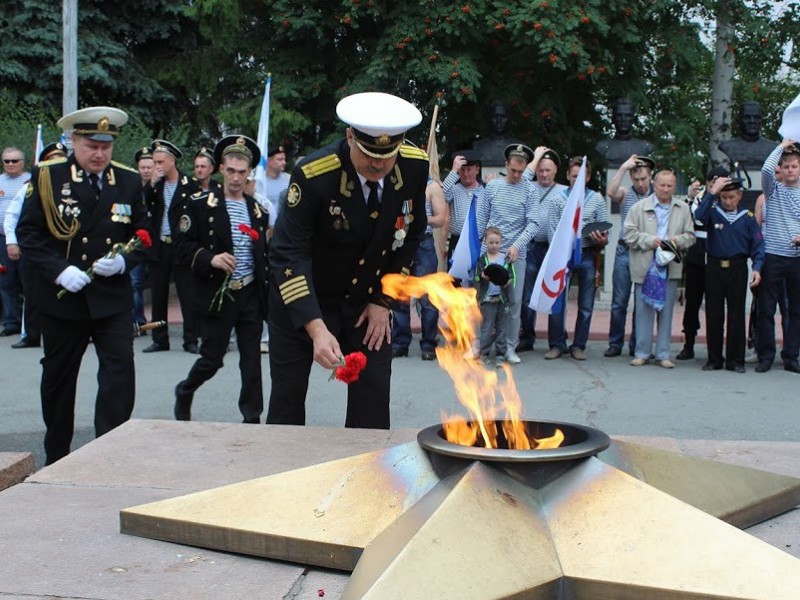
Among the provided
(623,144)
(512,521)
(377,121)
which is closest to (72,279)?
(377,121)

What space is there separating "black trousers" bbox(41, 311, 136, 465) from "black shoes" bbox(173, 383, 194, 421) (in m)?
1.21

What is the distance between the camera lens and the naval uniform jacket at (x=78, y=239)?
220 inches

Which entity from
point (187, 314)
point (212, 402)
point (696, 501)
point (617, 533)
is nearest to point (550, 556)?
point (617, 533)

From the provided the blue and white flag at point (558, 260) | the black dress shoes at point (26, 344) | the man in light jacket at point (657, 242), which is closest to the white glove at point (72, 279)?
the blue and white flag at point (558, 260)

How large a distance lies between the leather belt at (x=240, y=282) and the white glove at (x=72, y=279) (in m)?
1.64

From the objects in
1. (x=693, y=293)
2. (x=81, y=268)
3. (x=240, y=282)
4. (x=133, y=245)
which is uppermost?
(x=133, y=245)

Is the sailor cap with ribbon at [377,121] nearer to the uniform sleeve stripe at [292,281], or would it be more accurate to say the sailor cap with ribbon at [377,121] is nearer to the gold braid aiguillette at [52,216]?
the uniform sleeve stripe at [292,281]

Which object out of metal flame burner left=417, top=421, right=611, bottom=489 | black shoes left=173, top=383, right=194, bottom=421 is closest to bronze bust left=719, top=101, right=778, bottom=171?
black shoes left=173, top=383, right=194, bottom=421

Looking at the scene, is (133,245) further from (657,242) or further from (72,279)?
(657,242)

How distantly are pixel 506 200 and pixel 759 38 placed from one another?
31.1 ft

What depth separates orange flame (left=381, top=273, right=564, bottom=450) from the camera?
3.57 m

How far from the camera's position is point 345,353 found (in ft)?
16.0

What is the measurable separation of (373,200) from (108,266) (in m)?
1.78

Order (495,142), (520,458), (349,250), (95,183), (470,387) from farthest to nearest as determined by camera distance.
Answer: (495,142) → (95,183) → (349,250) → (470,387) → (520,458)
